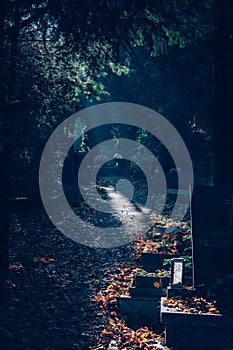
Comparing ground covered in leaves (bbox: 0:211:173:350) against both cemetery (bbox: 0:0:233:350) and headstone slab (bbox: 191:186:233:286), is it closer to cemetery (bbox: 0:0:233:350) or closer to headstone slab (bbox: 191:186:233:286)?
cemetery (bbox: 0:0:233:350)

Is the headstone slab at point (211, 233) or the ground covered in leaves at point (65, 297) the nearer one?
the ground covered in leaves at point (65, 297)

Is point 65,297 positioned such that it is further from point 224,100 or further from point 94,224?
point 94,224

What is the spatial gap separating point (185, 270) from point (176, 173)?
17676mm

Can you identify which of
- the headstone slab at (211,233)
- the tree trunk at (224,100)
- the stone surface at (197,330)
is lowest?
the stone surface at (197,330)

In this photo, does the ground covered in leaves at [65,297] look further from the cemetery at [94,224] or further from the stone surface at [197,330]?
the stone surface at [197,330]

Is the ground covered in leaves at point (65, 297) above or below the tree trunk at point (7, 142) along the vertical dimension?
below

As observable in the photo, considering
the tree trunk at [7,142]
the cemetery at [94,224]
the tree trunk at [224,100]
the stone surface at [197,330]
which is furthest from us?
the tree trunk at [224,100]

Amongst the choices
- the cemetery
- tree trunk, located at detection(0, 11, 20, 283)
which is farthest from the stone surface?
tree trunk, located at detection(0, 11, 20, 283)

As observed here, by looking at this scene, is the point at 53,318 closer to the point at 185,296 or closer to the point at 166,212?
the point at 185,296

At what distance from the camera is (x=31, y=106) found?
34.6 feet

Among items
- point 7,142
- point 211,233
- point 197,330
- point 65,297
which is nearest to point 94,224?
point 7,142

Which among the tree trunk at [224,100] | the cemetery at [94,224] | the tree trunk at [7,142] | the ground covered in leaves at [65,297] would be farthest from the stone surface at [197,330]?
the tree trunk at [224,100]

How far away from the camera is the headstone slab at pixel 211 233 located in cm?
852

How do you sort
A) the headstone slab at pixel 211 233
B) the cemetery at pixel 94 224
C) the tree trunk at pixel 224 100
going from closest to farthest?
the cemetery at pixel 94 224
the headstone slab at pixel 211 233
the tree trunk at pixel 224 100
